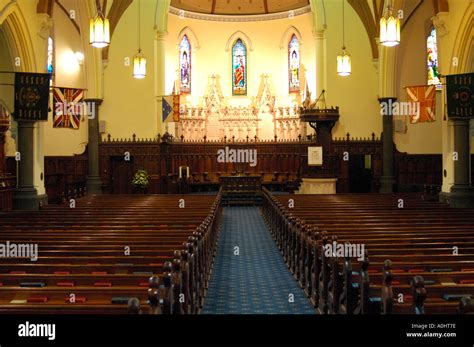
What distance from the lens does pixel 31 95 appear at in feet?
48.6

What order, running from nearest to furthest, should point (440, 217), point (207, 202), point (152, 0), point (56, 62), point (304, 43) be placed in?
point (440, 217), point (207, 202), point (56, 62), point (152, 0), point (304, 43)

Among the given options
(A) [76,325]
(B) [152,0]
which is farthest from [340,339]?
(B) [152,0]

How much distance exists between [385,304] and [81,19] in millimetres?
20502

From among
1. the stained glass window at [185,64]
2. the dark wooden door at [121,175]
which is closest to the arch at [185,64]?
the stained glass window at [185,64]

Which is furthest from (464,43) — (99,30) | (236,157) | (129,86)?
(129,86)

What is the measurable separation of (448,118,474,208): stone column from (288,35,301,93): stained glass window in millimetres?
16818

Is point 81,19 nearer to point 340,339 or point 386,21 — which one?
point 386,21

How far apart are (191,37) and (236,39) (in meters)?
2.89

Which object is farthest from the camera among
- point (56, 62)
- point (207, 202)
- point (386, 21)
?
point (56, 62)

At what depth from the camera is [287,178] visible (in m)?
28.7

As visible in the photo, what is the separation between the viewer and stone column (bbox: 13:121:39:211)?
15930 millimetres

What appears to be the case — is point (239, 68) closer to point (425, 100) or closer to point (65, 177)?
point (65, 177)

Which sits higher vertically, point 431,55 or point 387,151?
point 431,55

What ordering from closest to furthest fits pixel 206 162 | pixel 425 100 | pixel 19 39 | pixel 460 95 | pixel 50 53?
pixel 460 95, pixel 19 39, pixel 425 100, pixel 50 53, pixel 206 162
